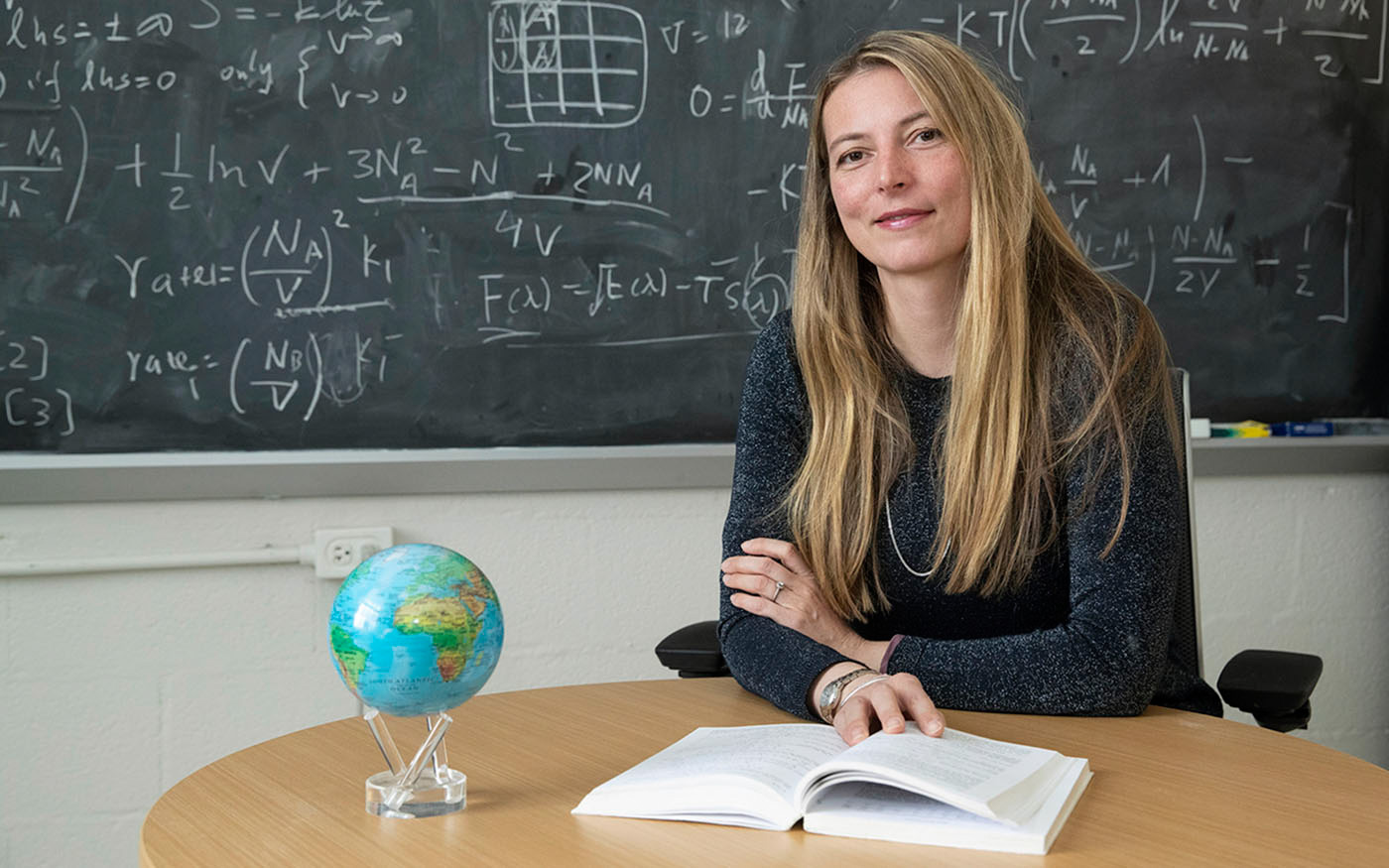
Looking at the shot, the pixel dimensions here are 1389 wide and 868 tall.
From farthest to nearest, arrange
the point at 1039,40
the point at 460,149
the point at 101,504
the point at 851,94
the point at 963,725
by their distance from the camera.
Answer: the point at 1039,40 → the point at 460,149 → the point at 101,504 → the point at 851,94 → the point at 963,725

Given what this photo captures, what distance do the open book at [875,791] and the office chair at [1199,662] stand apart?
1.86 feet

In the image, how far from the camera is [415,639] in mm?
931

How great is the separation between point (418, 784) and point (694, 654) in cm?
71

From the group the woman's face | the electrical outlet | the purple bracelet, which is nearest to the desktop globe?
the purple bracelet

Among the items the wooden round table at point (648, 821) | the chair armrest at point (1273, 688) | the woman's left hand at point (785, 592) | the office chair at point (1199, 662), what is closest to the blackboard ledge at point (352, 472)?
the office chair at point (1199, 662)

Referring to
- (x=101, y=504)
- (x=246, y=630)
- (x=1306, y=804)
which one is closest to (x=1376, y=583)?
(x=1306, y=804)

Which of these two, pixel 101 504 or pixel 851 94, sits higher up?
pixel 851 94

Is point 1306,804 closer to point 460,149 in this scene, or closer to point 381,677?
point 381,677

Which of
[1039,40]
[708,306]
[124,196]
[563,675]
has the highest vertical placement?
[1039,40]

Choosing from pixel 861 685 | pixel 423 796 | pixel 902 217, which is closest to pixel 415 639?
pixel 423 796

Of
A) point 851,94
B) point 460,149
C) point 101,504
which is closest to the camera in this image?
point 851,94

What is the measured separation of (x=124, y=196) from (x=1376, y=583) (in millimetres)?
2684

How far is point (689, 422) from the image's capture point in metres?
2.46

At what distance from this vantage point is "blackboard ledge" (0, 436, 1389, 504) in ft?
6.98
